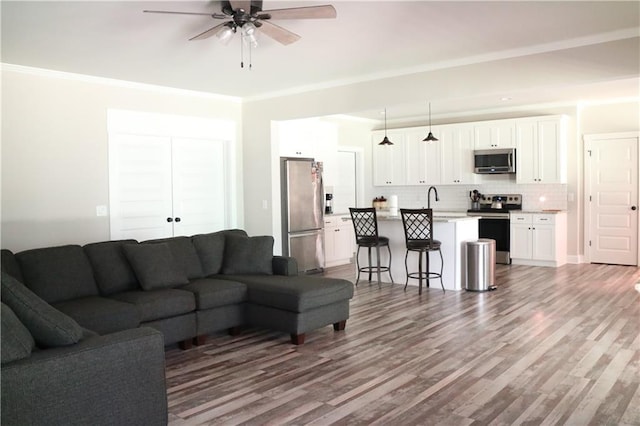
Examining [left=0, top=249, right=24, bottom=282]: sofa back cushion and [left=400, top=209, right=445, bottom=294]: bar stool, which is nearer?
[left=0, top=249, right=24, bottom=282]: sofa back cushion

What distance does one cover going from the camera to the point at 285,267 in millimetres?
5551

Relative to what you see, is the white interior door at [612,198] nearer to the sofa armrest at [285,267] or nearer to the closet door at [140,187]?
the sofa armrest at [285,267]

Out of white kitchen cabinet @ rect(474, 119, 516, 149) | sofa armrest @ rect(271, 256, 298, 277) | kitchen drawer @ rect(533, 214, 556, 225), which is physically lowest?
sofa armrest @ rect(271, 256, 298, 277)

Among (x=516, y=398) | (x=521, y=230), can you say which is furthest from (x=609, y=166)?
(x=516, y=398)

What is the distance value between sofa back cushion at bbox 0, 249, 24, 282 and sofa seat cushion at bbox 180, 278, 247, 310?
1.28m

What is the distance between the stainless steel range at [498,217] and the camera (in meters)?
9.10

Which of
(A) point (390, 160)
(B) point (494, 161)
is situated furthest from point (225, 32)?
(A) point (390, 160)

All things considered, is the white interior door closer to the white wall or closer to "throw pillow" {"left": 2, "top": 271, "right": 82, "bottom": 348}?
the white wall

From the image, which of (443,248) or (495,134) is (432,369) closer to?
(443,248)

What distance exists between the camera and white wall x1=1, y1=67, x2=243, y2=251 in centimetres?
542

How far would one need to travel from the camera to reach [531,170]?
29.7ft

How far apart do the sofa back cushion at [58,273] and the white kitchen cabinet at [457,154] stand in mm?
6945

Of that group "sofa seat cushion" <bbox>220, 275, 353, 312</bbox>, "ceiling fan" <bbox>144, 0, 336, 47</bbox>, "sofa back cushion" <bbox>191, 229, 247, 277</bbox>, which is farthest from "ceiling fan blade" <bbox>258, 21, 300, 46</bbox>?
"sofa back cushion" <bbox>191, 229, 247, 277</bbox>

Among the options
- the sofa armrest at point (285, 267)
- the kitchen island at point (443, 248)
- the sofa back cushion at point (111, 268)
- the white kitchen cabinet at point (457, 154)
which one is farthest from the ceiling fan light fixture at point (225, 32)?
the white kitchen cabinet at point (457, 154)
